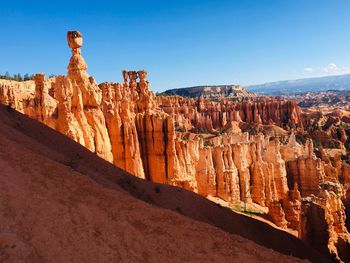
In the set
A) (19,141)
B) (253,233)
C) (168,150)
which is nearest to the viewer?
(19,141)

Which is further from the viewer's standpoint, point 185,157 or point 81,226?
point 185,157

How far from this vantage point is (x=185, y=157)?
32.6 meters

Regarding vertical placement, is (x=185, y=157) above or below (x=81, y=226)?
below

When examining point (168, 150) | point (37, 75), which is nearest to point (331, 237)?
point (168, 150)

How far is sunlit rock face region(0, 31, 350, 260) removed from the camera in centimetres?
2422

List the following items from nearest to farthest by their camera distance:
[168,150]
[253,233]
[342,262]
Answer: [253,233], [342,262], [168,150]

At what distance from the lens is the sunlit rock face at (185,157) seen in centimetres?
2422

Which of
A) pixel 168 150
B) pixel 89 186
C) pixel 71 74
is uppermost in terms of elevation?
pixel 71 74

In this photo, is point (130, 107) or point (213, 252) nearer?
point (213, 252)

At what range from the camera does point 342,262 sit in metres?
20.8

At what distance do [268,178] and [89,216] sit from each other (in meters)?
31.6

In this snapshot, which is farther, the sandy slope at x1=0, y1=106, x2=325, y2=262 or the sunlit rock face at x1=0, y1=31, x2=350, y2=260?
the sunlit rock face at x1=0, y1=31, x2=350, y2=260

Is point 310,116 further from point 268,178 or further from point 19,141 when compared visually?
point 19,141

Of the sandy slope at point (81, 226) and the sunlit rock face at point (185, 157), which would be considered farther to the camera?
the sunlit rock face at point (185, 157)
